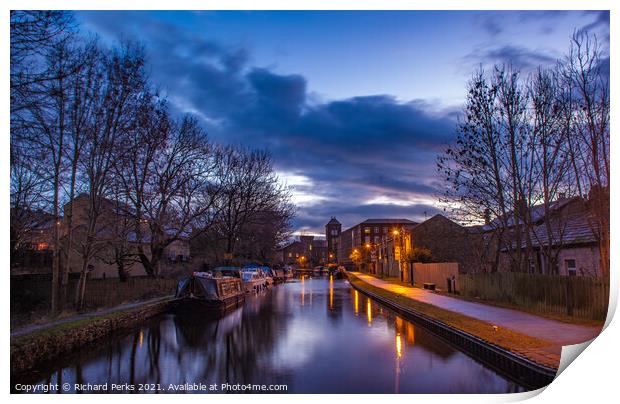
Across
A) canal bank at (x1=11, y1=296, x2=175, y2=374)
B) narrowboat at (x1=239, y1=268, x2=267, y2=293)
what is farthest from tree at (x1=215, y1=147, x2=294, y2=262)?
canal bank at (x1=11, y1=296, x2=175, y2=374)

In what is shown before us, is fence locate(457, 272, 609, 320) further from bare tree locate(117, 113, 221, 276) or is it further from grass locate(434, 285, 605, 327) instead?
bare tree locate(117, 113, 221, 276)

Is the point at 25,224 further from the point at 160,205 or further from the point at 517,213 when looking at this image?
the point at 517,213

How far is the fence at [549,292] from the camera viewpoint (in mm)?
14745

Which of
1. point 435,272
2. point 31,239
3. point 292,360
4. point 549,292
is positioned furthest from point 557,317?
point 31,239

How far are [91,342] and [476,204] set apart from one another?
1642cm

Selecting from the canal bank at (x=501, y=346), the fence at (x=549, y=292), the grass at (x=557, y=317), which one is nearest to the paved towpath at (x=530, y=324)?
the grass at (x=557, y=317)

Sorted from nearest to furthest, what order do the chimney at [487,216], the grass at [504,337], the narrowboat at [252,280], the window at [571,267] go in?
1. the grass at [504,337]
2. the chimney at [487,216]
3. the window at [571,267]
4. the narrowboat at [252,280]

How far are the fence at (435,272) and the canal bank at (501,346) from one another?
12.7 meters

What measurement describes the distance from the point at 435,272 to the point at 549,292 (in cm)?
1651

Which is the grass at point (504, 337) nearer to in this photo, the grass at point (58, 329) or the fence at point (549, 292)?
the fence at point (549, 292)

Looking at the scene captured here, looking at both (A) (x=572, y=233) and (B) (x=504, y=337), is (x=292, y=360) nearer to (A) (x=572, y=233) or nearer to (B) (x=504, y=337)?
(B) (x=504, y=337)

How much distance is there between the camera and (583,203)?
54.2 ft

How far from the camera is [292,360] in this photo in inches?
484

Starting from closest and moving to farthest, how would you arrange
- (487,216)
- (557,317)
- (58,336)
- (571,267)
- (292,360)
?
(292,360), (58,336), (557,317), (487,216), (571,267)
